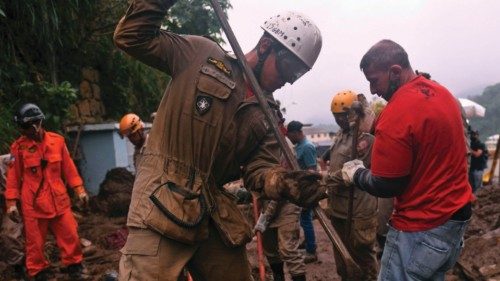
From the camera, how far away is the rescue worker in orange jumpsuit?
5.58 meters

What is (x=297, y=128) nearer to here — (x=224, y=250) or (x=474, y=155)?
(x=224, y=250)

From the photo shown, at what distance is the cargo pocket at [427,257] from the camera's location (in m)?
2.69

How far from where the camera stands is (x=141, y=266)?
2309 mm

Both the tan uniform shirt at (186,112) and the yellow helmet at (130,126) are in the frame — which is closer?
the tan uniform shirt at (186,112)

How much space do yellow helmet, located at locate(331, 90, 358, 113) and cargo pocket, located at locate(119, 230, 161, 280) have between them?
3.34m

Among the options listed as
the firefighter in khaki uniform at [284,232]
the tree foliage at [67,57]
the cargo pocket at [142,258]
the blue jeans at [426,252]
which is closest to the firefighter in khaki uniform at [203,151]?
the cargo pocket at [142,258]

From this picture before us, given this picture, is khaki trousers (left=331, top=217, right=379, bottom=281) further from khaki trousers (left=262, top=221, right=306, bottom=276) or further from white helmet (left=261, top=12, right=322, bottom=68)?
white helmet (left=261, top=12, right=322, bottom=68)

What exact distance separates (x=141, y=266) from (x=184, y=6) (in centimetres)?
1137

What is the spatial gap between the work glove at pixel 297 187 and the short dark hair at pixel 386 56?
861 mm

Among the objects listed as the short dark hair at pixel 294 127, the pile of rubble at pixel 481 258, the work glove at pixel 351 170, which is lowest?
the pile of rubble at pixel 481 258

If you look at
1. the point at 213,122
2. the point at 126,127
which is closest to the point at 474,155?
the point at 126,127

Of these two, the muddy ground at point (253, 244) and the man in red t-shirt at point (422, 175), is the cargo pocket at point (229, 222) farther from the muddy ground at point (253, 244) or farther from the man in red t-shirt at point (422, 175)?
the muddy ground at point (253, 244)

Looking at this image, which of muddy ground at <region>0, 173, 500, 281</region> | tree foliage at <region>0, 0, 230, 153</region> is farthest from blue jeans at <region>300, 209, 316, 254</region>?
tree foliage at <region>0, 0, 230, 153</region>

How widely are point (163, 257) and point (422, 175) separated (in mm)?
1521
